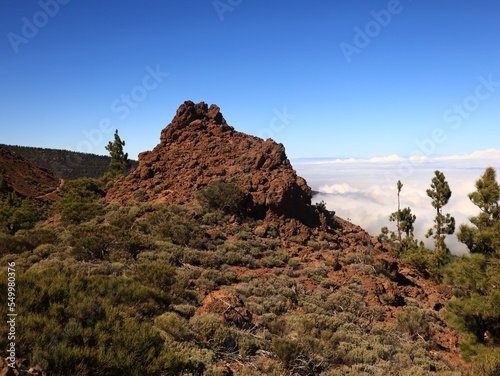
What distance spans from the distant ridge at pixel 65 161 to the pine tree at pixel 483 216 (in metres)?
84.1

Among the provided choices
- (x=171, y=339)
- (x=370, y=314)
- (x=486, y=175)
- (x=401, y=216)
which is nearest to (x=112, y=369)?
(x=171, y=339)

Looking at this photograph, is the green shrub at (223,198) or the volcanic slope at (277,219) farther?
the green shrub at (223,198)

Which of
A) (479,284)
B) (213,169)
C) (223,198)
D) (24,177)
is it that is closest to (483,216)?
(479,284)

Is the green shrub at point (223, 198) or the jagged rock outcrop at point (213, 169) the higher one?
the jagged rock outcrop at point (213, 169)

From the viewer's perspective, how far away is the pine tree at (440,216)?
22.8 m

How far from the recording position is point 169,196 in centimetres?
2234

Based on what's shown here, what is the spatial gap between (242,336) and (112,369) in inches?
145

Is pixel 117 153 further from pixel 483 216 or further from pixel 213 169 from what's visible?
pixel 483 216

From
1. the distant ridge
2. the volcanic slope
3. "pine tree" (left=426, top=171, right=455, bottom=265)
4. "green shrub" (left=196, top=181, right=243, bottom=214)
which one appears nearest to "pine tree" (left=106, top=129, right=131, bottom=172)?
the volcanic slope

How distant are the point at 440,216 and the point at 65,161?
9654 cm

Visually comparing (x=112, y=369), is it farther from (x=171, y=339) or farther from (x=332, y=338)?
(x=332, y=338)

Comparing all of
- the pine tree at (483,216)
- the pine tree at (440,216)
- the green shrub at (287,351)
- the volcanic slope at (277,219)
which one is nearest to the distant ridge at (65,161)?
the volcanic slope at (277,219)

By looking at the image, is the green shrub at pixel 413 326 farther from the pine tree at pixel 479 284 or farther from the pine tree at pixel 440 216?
the pine tree at pixel 440 216

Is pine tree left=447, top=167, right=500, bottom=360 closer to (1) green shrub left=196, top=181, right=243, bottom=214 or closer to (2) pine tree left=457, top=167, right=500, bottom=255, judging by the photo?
(2) pine tree left=457, top=167, right=500, bottom=255
